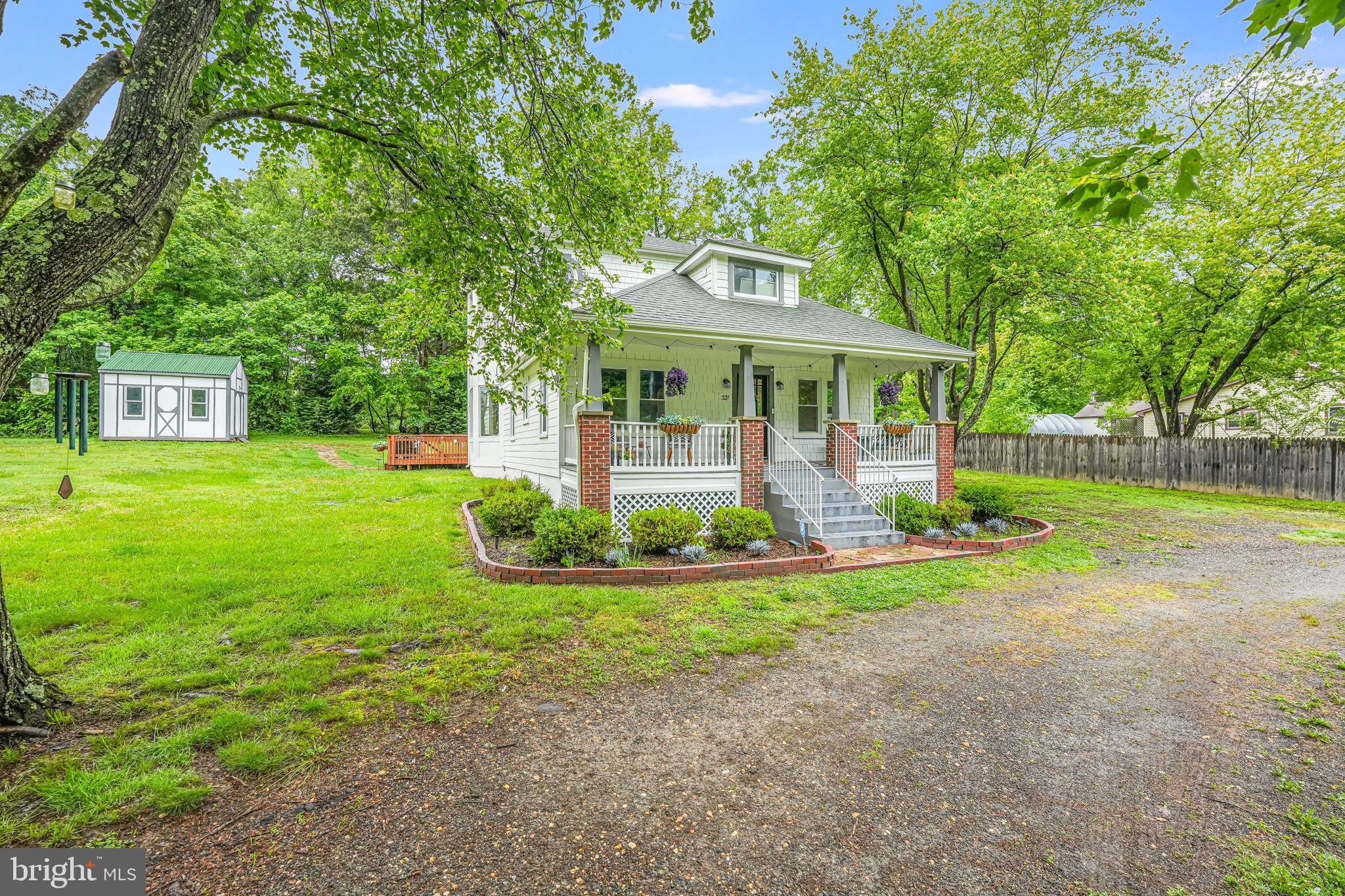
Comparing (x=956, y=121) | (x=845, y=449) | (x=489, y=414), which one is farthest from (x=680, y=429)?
(x=956, y=121)

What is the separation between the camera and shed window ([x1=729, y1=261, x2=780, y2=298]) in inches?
470

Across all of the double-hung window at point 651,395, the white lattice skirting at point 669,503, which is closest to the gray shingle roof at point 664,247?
the double-hung window at point 651,395

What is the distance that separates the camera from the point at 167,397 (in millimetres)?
21141

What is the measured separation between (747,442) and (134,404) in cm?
2458

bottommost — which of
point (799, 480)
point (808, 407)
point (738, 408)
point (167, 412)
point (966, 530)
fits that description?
point (966, 530)

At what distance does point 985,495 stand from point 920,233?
657 centimetres

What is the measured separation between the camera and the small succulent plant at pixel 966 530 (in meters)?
9.37

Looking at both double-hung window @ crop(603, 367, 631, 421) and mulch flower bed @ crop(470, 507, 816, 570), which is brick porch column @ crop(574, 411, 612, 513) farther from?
double-hung window @ crop(603, 367, 631, 421)

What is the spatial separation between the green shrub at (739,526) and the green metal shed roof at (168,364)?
2349 centimetres

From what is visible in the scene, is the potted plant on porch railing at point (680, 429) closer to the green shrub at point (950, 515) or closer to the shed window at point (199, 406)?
the green shrub at point (950, 515)

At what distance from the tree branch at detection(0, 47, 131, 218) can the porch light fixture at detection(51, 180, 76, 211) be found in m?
0.15

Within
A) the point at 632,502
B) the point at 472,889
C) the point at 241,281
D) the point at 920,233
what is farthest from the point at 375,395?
the point at 472,889

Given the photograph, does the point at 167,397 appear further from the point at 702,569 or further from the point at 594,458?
the point at 702,569

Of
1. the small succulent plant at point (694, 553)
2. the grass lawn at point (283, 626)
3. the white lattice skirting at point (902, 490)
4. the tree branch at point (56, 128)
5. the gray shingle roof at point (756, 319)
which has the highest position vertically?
the gray shingle roof at point (756, 319)
